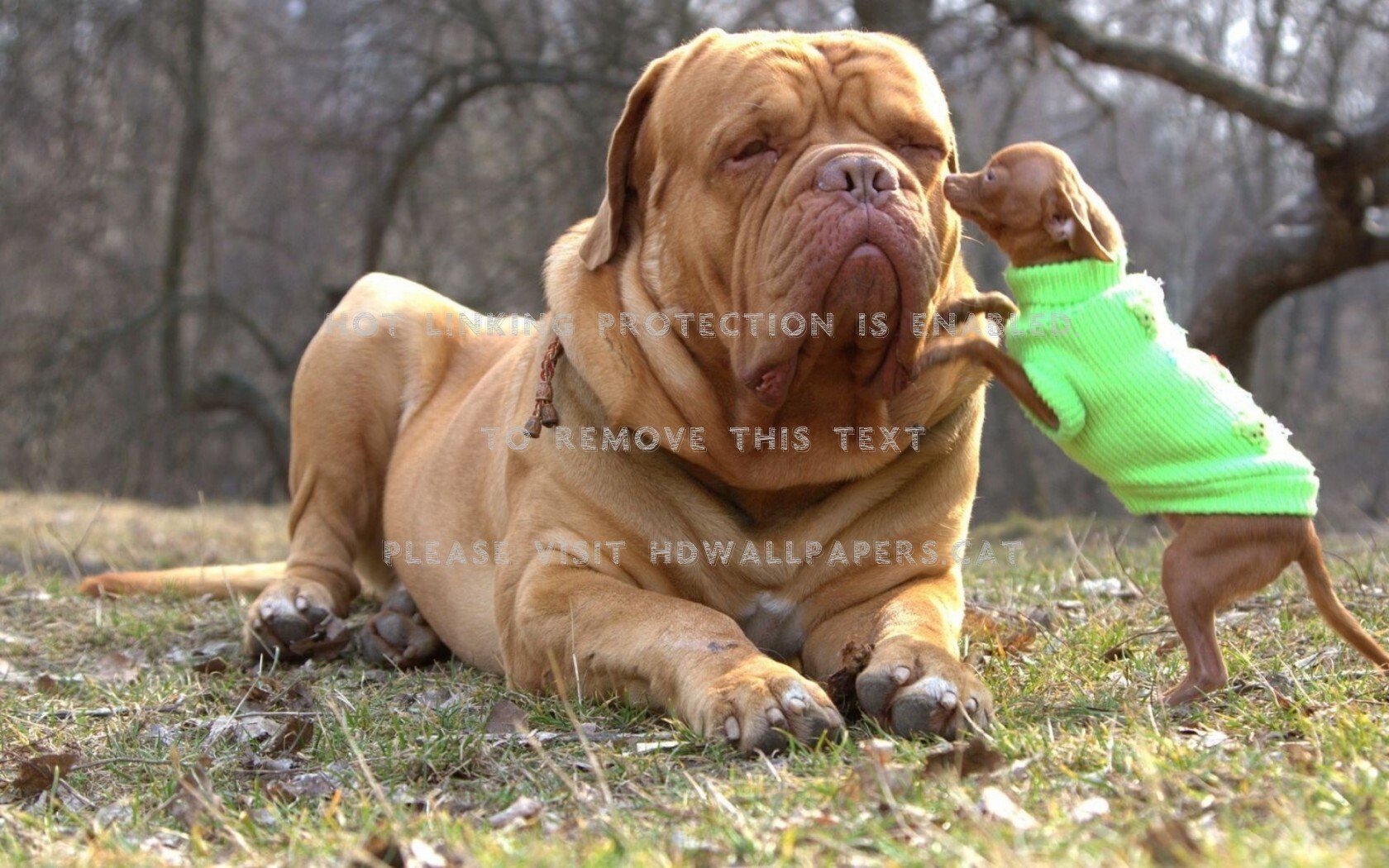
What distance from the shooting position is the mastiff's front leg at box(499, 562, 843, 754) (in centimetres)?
279

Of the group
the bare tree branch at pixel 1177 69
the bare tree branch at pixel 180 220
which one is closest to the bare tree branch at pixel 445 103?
the bare tree branch at pixel 180 220

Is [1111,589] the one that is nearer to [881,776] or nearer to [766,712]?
[766,712]

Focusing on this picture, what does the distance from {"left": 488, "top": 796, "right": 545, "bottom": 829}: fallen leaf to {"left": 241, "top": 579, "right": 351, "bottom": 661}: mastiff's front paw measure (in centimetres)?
194

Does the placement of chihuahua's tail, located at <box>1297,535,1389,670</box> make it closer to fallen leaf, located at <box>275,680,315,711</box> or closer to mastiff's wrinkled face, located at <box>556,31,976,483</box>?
mastiff's wrinkled face, located at <box>556,31,976,483</box>

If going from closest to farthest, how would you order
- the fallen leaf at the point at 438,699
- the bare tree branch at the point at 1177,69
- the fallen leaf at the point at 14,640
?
1. the fallen leaf at the point at 438,699
2. the fallen leaf at the point at 14,640
3. the bare tree branch at the point at 1177,69

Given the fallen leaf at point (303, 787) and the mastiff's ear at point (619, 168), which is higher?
the mastiff's ear at point (619, 168)

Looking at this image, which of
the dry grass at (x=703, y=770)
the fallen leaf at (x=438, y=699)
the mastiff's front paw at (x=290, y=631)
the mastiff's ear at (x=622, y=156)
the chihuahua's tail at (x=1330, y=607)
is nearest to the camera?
the dry grass at (x=703, y=770)

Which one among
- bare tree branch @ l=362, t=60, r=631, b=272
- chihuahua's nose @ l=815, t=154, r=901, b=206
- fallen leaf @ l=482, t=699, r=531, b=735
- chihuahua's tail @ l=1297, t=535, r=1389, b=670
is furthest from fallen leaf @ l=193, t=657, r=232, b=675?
bare tree branch @ l=362, t=60, r=631, b=272

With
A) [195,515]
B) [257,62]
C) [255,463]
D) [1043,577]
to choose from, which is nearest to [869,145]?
[1043,577]

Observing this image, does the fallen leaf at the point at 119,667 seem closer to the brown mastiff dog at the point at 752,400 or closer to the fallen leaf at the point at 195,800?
the brown mastiff dog at the point at 752,400

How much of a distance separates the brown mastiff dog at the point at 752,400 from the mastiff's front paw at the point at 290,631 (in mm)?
657

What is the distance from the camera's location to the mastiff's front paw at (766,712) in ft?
9.07

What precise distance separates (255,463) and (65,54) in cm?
579

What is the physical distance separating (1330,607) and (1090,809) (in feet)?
3.36
